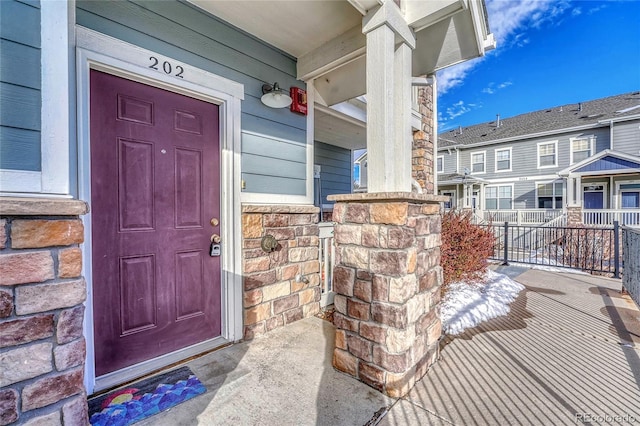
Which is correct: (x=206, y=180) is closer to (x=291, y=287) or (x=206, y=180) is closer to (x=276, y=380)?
(x=291, y=287)

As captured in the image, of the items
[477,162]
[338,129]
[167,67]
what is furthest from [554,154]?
[167,67]

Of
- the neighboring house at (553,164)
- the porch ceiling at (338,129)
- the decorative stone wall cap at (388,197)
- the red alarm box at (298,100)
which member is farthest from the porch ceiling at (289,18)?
the neighboring house at (553,164)

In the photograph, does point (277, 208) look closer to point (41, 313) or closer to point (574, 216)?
point (41, 313)

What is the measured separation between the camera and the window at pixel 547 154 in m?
12.0

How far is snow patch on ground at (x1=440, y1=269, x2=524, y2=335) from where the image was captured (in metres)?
2.91

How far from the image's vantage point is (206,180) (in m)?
2.34

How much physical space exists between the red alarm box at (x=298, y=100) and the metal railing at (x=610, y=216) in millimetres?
11520

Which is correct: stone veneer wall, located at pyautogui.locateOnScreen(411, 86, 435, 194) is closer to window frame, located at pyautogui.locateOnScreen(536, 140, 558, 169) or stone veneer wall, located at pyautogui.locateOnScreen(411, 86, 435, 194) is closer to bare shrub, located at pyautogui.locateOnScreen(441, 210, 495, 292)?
bare shrub, located at pyautogui.locateOnScreen(441, 210, 495, 292)

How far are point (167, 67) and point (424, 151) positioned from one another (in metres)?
4.24

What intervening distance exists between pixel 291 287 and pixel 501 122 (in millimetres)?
16686

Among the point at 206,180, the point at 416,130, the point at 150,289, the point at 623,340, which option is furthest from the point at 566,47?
the point at 150,289

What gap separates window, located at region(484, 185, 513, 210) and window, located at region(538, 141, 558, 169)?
1.59 metres

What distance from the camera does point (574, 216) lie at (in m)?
9.60

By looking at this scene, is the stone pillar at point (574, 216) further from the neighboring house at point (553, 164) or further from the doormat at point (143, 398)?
the doormat at point (143, 398)
